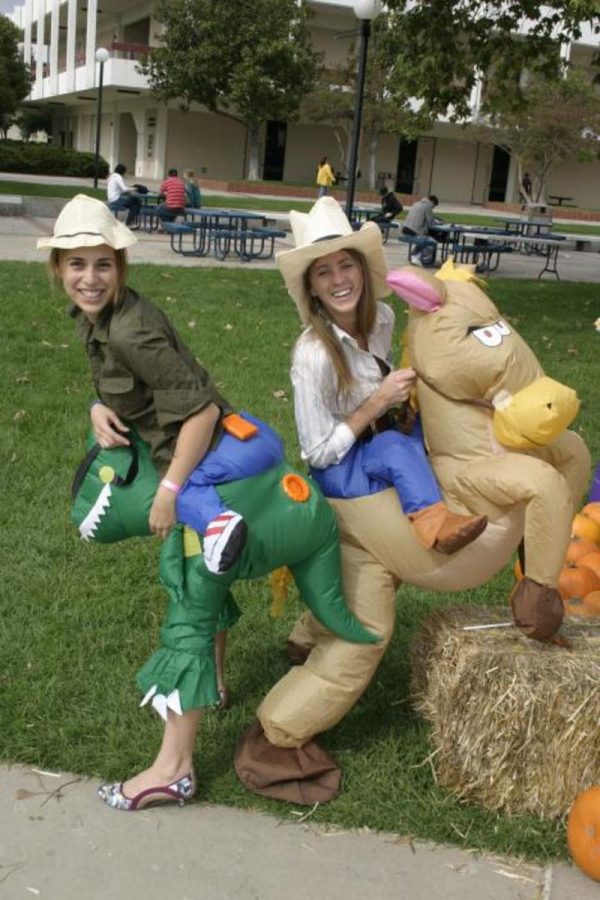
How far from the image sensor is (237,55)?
3809cm

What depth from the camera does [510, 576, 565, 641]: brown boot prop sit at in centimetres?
264

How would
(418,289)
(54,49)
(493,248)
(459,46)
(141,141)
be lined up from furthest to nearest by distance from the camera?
(54,49), (141,141), (493,248), (459,46), (418,289)

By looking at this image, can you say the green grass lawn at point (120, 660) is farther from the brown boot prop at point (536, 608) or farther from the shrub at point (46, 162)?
the shrub at point (46, 162)

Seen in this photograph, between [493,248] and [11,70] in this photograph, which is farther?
[11,70]

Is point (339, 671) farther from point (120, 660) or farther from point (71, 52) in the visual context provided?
point (71, 52)

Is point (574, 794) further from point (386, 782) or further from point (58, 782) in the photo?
point (58, 782)

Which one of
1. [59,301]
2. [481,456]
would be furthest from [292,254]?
[59,301]

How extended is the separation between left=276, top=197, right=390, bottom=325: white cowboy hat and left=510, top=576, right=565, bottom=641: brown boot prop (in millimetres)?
1020

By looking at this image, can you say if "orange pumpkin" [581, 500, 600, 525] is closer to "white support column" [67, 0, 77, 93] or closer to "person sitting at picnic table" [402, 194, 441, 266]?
"person sitting at picnic table" [402, 194, 441, 266]

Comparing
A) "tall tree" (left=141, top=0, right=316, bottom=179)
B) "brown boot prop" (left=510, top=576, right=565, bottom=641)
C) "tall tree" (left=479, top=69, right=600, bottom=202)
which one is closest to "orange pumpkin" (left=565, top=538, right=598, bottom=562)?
"brown boot prop" (left=510, top=576, right=565, bottom=641)

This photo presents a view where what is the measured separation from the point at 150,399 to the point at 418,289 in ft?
2.81

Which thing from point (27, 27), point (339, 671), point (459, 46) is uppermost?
point (27, 27)

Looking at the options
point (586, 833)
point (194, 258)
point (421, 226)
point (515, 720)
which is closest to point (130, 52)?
point (421, 226)

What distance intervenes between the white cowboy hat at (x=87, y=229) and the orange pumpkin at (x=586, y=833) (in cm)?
208
